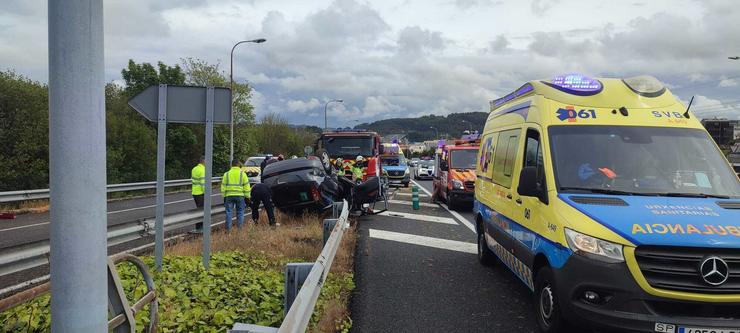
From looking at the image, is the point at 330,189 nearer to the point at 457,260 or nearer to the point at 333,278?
the point at 457,260

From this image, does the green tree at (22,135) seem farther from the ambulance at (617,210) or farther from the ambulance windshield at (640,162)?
the ambulance windshield at (640,162)

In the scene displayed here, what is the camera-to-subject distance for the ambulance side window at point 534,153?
5136 millimetres

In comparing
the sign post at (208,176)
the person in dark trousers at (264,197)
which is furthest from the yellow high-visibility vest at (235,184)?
the sign post at (208,176)

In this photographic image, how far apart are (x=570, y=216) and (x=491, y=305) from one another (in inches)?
72.1

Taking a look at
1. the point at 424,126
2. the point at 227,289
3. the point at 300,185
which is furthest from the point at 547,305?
the point at 424,126

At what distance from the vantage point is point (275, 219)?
37.3 feet

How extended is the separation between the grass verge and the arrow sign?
182 centimetres

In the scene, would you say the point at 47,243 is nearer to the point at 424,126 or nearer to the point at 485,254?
the point at 485,254

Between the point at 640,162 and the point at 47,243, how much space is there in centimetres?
598

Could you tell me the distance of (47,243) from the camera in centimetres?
520

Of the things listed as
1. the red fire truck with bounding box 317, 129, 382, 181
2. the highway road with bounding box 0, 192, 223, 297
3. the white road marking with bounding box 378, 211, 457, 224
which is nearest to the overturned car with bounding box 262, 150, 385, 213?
the highway road with bounding box 0, 192, 223, 297

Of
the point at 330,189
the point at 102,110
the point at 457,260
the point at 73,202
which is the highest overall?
the point at 102,110

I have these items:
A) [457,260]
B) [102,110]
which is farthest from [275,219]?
[102,110]

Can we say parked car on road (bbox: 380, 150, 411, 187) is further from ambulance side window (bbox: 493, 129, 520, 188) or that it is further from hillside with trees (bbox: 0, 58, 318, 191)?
ambulance side window (bbox: 493, 129, 520, 188)
